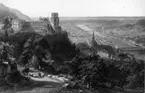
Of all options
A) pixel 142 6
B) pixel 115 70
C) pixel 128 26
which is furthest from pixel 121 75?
pixel 142 6

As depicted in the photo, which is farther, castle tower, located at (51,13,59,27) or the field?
castle tower, located at (51,13,59,27)

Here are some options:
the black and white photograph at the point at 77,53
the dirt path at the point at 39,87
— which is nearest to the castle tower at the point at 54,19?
the black and white photograph at the point at 77,53

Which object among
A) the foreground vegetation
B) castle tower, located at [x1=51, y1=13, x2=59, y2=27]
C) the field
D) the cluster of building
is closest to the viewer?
the foreground vegetation

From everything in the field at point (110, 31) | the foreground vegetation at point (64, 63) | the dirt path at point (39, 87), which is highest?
the field at point (110, 31)

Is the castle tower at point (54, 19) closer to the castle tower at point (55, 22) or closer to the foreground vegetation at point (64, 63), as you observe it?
the castle tower at point (55, 22)

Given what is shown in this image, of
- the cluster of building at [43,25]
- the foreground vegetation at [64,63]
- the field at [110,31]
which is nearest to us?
the foreground vegetation at [64,63]

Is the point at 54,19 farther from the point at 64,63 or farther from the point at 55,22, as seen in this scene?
the point at 64,63

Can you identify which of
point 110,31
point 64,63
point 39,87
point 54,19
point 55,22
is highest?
point 54,19

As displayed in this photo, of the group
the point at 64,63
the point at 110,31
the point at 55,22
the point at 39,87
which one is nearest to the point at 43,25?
the point at 55,22

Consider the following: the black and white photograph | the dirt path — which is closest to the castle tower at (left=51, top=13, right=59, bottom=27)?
the black and white photograph

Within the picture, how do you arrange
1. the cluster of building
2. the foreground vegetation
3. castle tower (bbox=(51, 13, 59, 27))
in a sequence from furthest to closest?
the cluster of building → castle tower (bbox=(51, 13, 59, 27)) → the foreground vegetation

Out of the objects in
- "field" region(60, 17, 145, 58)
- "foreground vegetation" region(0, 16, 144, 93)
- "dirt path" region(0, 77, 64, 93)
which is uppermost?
"field" region(60, 17, 145, 58)

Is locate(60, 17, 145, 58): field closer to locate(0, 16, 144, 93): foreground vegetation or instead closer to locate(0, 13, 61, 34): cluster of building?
locate(0, 16, 144, 93): foreground vegetation
